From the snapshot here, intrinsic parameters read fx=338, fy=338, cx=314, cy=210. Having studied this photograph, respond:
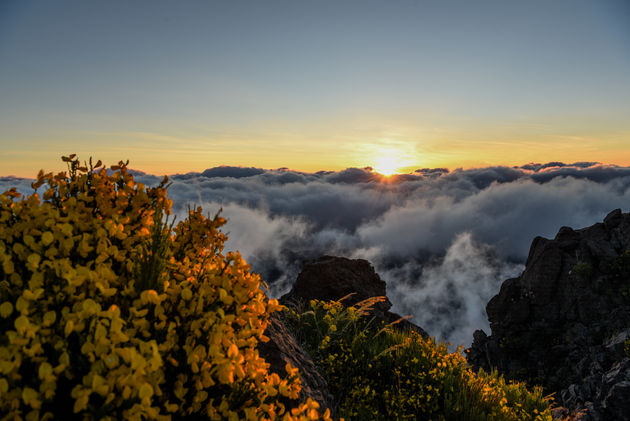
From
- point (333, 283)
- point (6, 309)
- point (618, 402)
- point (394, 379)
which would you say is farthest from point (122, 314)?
point (618, 402)

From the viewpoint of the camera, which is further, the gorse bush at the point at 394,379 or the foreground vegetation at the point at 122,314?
the gorse bush at the point at 394,379

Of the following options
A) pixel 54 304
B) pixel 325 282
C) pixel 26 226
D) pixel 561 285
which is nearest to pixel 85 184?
pixel 26 226

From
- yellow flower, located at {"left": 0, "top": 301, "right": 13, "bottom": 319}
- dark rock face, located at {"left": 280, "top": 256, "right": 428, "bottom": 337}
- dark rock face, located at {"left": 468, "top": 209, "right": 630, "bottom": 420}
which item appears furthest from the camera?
dark rock face, located at {"left": 468, "top": 209, "right": 630, "bottom": 420}

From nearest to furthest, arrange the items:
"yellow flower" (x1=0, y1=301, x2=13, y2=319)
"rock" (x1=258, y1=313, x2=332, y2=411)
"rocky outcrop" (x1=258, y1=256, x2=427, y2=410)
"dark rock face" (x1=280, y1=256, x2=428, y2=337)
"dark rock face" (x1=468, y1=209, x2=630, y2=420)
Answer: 1. "yellow flower" (x1=0, y1=301, x2=13, y2=319)
2. "rock" (x1=258, y1=313, x2=332, y2=411)
3. "rocky outcrop" (x1=258, y1=256, x2=427, y2=410)
4. "dark rock face" (x1=280, y1=256, x2=428, y2=337)
5. "dark rock face" (x1=468, y1=209, x2=630, y2=420)

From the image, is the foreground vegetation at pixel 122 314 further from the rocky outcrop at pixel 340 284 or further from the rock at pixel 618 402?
the rock at pixel 618 402

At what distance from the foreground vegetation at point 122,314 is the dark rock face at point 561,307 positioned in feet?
108

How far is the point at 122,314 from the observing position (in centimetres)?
207

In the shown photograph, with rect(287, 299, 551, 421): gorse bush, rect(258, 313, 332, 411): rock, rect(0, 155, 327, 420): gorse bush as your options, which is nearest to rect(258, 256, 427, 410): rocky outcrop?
rect(287, 299, 551, 421): gorse bush

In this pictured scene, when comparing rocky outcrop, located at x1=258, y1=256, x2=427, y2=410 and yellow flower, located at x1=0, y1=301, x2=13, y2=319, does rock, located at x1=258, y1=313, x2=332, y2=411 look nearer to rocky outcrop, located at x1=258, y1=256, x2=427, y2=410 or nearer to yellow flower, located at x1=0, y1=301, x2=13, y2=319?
yellow flower, located at x1=0, y1=301, x2=13, y2=319

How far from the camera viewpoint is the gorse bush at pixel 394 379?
→ 5574 millimetres

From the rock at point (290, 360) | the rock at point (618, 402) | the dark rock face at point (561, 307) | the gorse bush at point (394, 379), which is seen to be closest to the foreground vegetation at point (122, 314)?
the rock at point (290, 360)

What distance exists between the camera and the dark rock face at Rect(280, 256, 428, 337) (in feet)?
36.3

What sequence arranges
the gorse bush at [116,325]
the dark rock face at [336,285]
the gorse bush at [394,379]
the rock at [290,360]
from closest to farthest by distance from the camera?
the gorse bush at [116,325]
the rock at [290,360]
the gorse bush at [394,379]
the dark rock face at [336,285]

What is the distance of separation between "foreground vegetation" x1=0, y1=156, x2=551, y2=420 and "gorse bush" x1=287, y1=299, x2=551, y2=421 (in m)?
2.43
